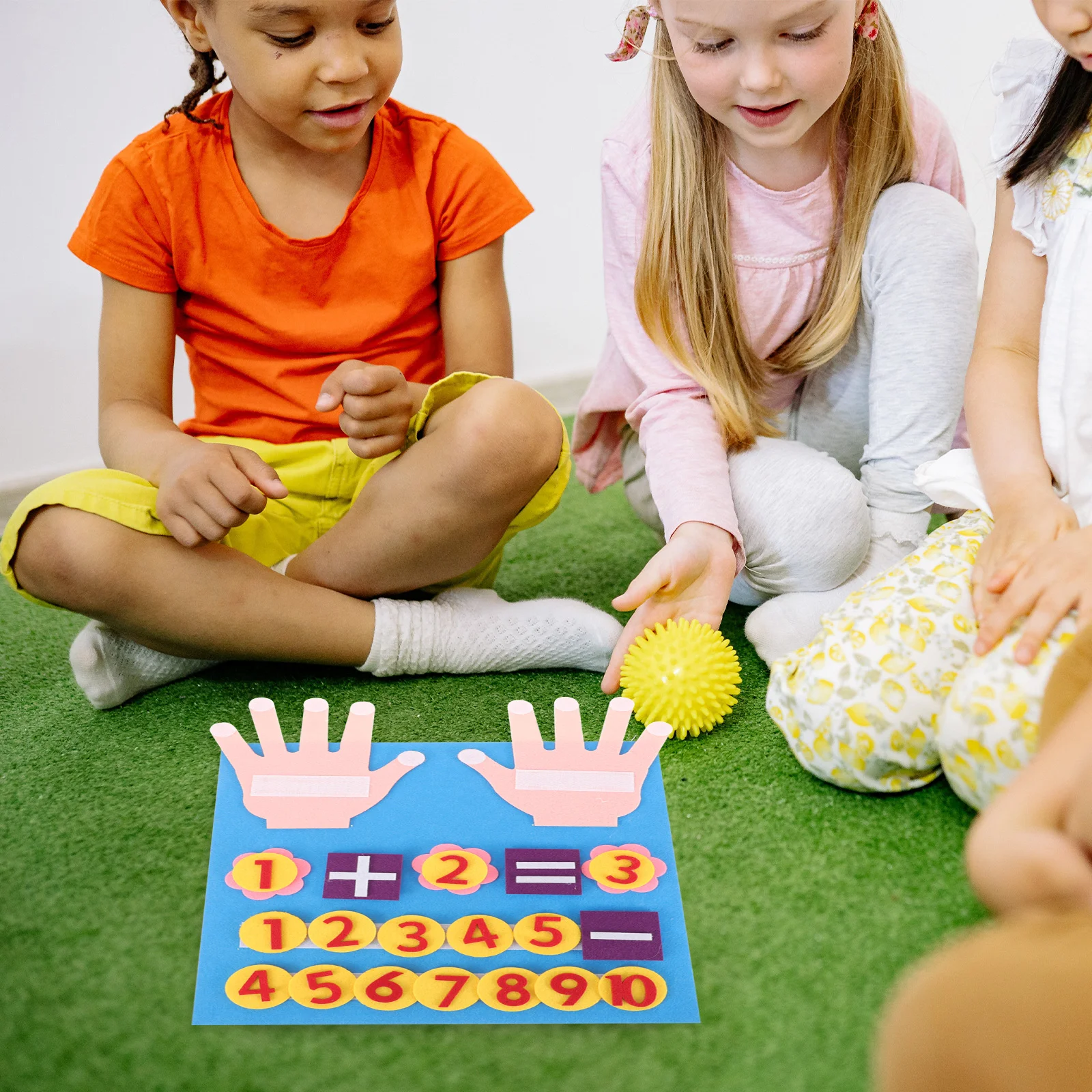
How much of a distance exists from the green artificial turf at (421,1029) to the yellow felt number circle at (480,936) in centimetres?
6

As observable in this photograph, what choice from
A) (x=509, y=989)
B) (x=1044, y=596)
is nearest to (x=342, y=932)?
(x=509, y=989)

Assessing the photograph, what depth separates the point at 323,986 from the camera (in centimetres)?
62

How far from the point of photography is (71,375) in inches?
54.9

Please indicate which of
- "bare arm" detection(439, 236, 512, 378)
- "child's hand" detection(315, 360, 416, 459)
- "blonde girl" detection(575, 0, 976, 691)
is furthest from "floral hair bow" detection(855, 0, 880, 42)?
"child's hand" detection(315, 360, 416, 459)

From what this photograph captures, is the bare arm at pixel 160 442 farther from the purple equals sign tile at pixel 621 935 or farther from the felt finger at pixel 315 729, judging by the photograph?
the purple equals sign tile at pixel 621 935

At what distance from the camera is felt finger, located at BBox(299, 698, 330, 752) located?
0.79 m

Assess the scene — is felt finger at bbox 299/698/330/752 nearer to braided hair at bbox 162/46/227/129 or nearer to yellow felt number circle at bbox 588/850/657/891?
yellow felt number circle at bbox 588/850/657/891

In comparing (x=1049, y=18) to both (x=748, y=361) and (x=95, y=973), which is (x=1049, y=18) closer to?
(x=748, y=361)

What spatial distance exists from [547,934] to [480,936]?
4 cm

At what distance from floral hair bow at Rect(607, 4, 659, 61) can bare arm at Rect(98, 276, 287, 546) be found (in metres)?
0.42

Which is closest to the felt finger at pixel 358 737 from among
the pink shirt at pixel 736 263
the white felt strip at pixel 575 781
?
the white felt strip at pixel 575 781

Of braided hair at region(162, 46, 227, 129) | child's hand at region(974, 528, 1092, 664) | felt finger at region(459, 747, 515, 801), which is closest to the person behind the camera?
child's hand at region(974, 528, 1092, 664)

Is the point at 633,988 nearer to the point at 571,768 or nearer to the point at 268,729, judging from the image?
the point at 571,768

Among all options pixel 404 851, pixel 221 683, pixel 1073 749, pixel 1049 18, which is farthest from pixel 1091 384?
pixel 221 683
